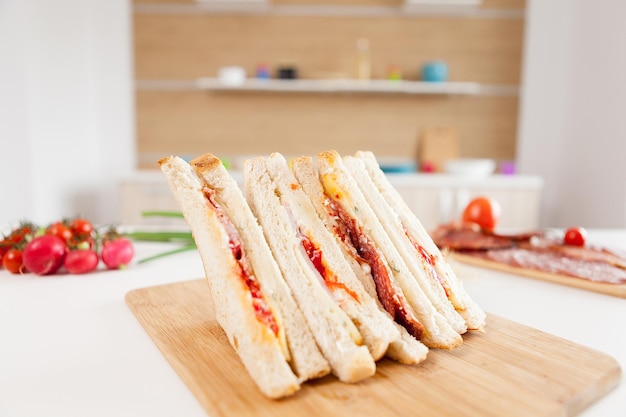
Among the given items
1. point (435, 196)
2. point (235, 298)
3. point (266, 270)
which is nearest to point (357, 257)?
point (266, 270)

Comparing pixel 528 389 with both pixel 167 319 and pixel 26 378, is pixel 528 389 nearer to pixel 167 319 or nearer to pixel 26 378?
pixel 167 319

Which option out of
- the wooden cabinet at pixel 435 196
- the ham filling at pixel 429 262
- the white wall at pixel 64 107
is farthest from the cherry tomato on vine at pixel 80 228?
the wooden cabinet at pixel 435 196

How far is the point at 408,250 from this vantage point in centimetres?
161

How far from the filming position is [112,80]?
7.24 meters

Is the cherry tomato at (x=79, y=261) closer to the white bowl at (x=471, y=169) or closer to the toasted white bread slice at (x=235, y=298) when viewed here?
the toasted white bread slice at (x=235, y=298)

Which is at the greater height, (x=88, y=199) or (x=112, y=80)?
(x=112, y=80)

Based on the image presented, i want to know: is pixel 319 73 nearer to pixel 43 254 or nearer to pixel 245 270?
pixel 43 254

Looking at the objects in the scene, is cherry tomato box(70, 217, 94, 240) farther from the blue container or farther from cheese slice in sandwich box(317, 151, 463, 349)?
the blue container

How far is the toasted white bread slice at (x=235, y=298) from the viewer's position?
1.16 metres

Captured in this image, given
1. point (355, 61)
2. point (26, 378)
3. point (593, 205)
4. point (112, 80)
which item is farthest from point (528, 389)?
point (112, 80)

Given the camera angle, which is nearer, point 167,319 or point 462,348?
point 462,348

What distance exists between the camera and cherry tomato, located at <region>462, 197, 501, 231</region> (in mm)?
3178

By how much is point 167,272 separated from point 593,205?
6153 millimetres

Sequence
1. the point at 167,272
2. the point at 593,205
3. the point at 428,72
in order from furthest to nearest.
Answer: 1. the point at 428,72
2. the point at 593,205
3. the point at 167,272
